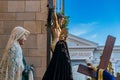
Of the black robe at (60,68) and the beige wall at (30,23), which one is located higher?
the beige wall at (30,23)

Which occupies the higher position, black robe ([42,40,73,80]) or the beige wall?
the beige wall

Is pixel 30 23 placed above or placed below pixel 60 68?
above

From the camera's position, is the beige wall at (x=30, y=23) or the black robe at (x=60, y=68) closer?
the black robe at (x=60, y=68)

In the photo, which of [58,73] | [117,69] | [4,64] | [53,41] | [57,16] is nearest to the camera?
[4,64]

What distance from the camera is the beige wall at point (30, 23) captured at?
21.9ft

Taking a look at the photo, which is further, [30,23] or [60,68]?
[30,23]

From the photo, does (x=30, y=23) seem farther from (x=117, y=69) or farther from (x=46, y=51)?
(x=117, y=69)

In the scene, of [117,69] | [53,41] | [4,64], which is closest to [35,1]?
[53,41]

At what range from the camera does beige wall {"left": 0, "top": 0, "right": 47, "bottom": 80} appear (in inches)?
263

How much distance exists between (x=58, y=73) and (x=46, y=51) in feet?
3.17

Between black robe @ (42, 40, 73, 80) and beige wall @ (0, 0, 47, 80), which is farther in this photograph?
beige wall @ (0, 0, 47, 80)

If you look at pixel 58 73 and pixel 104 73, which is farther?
pixel 104 73

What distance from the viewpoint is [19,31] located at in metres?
5.24

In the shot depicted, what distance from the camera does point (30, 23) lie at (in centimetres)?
677
